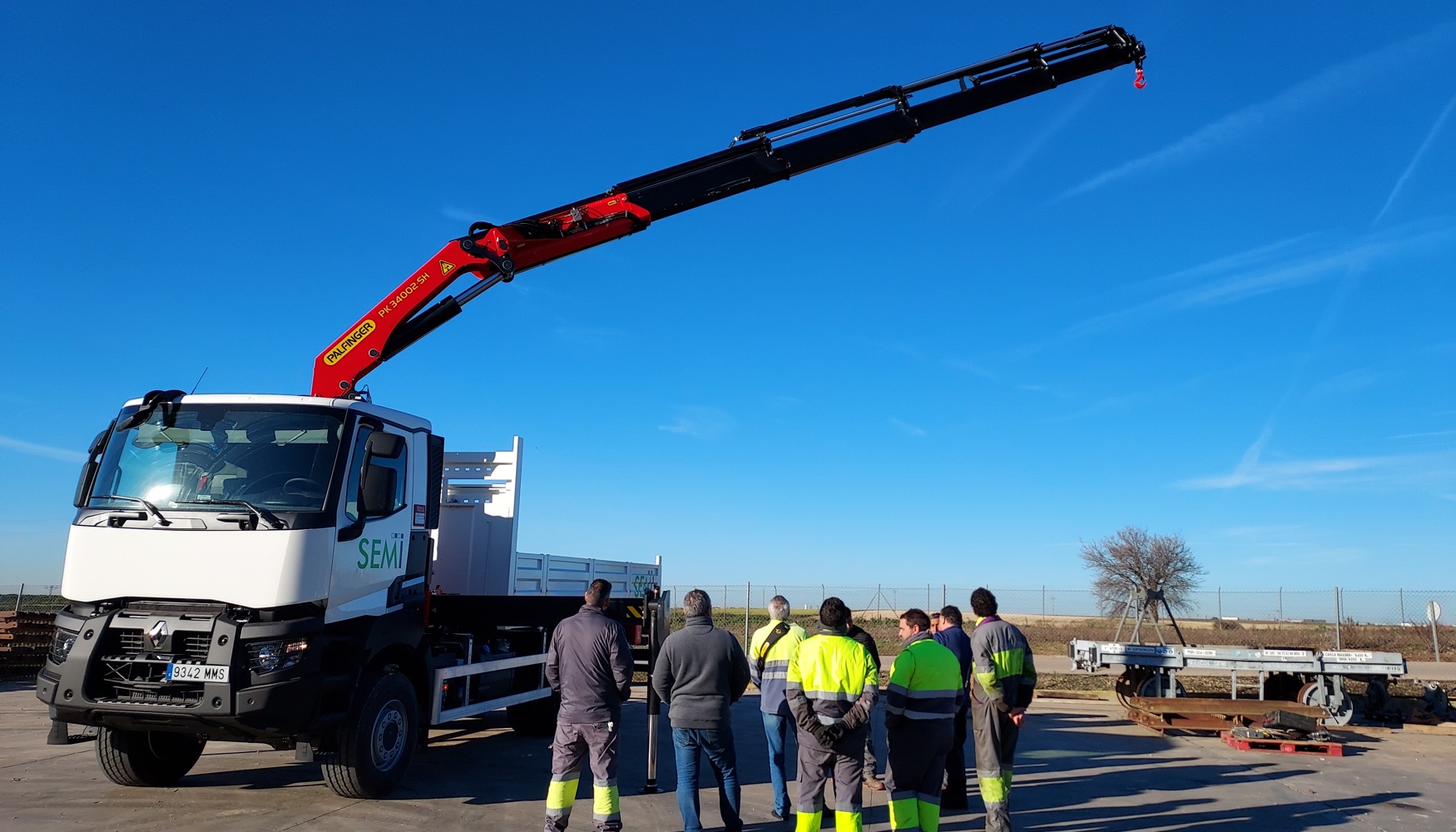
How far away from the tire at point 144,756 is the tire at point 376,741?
127 centimetres

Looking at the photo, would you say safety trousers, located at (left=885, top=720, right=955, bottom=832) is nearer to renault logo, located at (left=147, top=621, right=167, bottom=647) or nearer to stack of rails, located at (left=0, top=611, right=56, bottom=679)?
renault logo, located at (left=147, top=621, right=167, bottom=647)

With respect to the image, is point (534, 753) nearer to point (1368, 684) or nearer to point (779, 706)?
point (779, 706)

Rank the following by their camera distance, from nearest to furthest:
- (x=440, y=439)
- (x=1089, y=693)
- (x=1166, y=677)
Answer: (x=440, y=439)
(x=1166, y=677)
(x=1089, y=693)

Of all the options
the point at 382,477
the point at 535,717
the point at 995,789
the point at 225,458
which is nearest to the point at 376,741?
the point at 382,477

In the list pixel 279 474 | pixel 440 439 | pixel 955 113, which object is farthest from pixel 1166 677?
pixel 279 474

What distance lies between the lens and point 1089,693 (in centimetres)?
1898

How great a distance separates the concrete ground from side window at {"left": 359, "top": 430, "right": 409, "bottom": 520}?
230 cm

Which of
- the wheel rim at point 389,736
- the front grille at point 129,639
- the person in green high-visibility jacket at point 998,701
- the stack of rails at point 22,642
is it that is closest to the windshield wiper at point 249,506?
the front grille at point 129,639

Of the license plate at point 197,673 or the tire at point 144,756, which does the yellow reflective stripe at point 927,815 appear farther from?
the tire at point 144,756

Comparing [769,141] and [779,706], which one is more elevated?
[769,141]

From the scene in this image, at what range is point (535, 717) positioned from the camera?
11.6 metres

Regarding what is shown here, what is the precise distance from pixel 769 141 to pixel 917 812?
23.3 feet

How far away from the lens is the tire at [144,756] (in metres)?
7.82

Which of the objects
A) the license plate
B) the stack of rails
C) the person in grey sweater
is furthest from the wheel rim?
the stack of rails
